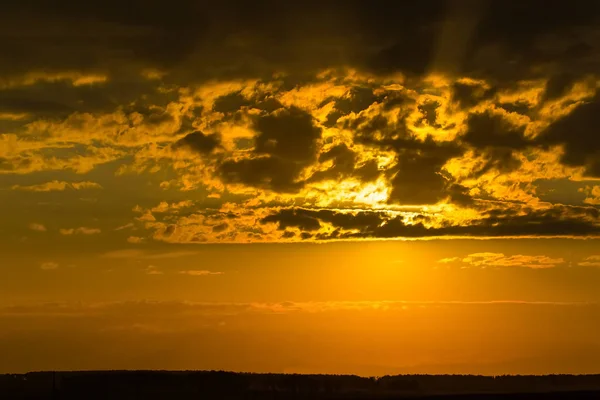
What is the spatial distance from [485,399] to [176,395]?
219 feet

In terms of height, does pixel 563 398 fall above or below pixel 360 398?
below

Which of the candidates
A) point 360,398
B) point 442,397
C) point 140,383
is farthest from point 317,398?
point 140,383

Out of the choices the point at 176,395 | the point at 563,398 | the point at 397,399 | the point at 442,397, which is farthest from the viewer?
the point at 176,395

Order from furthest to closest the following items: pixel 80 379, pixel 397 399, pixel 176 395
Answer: pixel 80 379 < pixel 176 395 < pixel 397 399

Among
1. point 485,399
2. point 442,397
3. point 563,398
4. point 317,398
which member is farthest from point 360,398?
point 563,398

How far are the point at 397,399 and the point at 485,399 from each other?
73.0ft

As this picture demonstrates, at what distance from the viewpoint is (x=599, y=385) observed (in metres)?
186

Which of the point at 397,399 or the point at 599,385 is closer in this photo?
the point at 397,399

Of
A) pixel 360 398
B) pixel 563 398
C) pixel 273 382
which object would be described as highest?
pixel 273 382

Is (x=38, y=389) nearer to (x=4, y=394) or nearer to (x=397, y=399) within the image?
(x=4, y=394)

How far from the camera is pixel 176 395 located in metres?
180

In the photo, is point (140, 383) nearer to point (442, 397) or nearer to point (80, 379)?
point (80, 379)

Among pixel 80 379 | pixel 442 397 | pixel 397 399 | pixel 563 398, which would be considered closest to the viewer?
pixel 563 398

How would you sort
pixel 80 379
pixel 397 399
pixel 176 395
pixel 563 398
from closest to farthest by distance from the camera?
pixel 563 398
pixel 397 399
pixel 176 395
pixel 80 379
